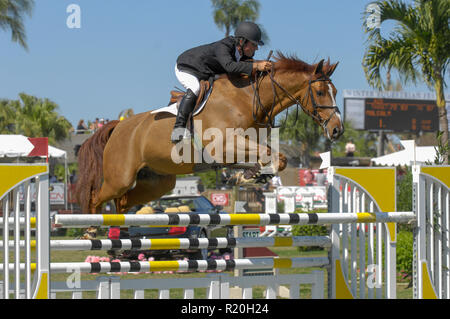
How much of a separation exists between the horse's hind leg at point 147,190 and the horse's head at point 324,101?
1.45 meters

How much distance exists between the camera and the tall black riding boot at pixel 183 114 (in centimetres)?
479

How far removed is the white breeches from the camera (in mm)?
4848

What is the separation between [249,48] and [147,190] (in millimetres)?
1566

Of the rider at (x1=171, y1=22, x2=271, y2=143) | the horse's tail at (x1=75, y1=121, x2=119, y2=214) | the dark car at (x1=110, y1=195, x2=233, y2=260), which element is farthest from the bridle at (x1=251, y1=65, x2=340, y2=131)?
the dark car at (x1=110, y1=195, x2=233, y2=260)

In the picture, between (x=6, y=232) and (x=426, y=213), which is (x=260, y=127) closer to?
(x=426, y=213)

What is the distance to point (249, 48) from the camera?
483 centimetres

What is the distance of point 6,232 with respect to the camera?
10.7ft

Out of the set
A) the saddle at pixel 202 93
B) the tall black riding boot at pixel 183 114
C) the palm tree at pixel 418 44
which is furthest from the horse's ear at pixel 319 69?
the palm tree at pixel 418 44

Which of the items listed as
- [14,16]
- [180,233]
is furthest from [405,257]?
[14,16]

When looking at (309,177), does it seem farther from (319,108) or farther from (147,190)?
(319,108)

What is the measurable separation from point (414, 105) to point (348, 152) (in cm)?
342

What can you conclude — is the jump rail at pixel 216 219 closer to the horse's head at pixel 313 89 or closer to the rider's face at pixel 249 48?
the horse's head at pixel 313 89
